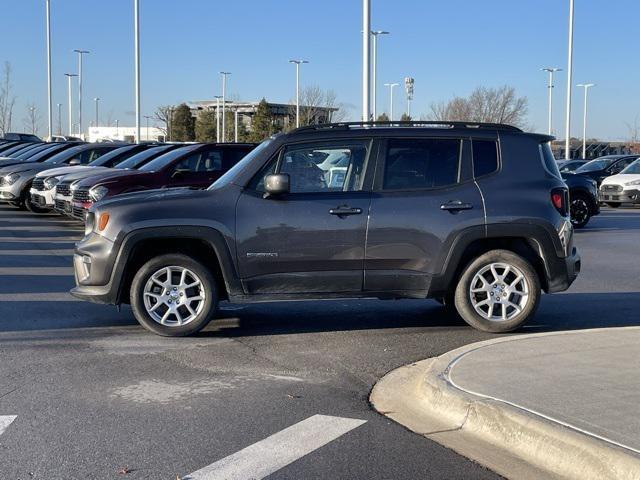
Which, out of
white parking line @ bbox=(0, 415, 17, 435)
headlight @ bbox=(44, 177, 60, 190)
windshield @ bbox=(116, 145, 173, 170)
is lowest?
white parking line @ bbox=(0, 415, 17, 435)

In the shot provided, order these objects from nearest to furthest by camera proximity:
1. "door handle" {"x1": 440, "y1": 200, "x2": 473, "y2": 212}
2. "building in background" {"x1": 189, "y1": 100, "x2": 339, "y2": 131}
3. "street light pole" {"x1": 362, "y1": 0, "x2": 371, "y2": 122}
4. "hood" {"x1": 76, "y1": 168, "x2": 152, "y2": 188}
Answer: "door handle" {"x1": 440, "y1": 200, "x2": 473, "y2": 212} < "hood" {"x1": 76, "y1": 168, "x2": 152, "y2": 188} < "street light pole" {"x1": 362, "y1": 0, "x2": 371, "y2": 122} < "building in background" {"x1": 189, "y1": 100, "x2": 339, "y2": 131}

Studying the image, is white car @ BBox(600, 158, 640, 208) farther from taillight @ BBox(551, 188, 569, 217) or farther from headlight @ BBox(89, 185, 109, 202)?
taillight @ BBox(551, 188, 569, 217)

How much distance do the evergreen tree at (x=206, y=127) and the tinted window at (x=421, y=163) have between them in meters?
62.6

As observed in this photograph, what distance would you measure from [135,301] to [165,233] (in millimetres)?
702

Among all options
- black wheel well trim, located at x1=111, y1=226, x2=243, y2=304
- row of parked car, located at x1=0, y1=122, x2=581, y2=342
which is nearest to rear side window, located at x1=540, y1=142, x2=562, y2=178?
row of parked car, located at x1=0, y1=122, x2=581, y2=342

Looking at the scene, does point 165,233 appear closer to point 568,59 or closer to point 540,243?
point 540,243

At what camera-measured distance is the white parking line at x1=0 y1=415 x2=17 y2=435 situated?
17.5ft

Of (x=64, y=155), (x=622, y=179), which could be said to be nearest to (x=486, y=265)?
(x=64, y=155)

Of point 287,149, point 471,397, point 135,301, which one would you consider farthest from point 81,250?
point 471,397

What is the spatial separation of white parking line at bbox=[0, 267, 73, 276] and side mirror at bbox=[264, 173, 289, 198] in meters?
5.13

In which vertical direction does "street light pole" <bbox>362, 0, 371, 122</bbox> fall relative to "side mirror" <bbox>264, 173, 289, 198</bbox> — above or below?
above

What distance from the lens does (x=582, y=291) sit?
10.8 meters

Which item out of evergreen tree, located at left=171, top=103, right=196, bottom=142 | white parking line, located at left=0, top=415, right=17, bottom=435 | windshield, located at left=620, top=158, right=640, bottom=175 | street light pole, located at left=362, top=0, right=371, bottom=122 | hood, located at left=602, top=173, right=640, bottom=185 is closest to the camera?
white parking line, located at left=0, top=415, right=17, bottom=435

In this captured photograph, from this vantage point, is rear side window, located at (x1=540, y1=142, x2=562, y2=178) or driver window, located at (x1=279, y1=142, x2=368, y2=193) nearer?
driver window, located at (x1=279, y1=142, x2=368, y2=193)
